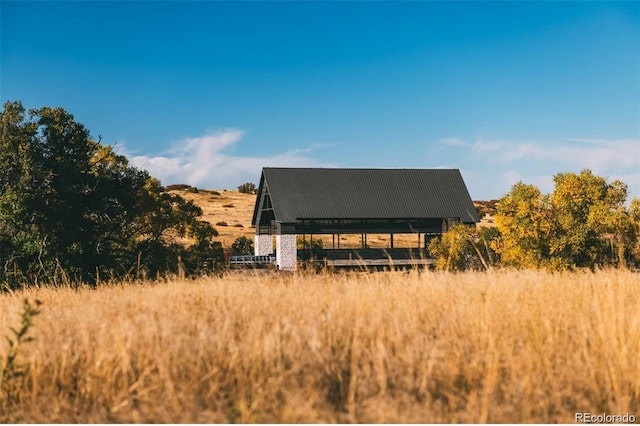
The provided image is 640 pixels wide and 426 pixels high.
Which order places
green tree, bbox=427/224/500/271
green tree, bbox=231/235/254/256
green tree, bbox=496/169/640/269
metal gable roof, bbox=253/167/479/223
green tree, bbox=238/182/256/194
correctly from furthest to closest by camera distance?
1. green tree, bbox=238/182/256/194
2. green tree, bbox=231/235/254/256
3. metal gable roof, bbox=253/167/479/223
4. green tree, bbox=427/224/500/271
5. green tree, bbox=496/169/640/269

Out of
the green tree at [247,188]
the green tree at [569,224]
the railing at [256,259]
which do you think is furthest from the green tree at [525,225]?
the green tree at [247,188]

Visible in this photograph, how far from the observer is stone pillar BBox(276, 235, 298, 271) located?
1645 inches

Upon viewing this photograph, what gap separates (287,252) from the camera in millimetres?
42000

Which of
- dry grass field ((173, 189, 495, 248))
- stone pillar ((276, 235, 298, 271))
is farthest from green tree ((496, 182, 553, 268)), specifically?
dry grass field ((173, 189, 495, 248))

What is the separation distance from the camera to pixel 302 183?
4559cm

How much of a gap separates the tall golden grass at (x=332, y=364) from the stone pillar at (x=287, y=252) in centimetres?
3385

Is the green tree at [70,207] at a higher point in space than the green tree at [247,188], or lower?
lower

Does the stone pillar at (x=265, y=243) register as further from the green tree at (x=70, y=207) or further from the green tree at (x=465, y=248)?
the green tree at (x=70, y=207)

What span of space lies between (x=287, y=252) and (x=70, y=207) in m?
→ 17.9

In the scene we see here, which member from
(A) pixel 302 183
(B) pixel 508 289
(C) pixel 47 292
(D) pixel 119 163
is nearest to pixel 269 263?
(A) pixel 302 183

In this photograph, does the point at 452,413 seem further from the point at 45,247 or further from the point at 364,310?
→ the point at 45,247

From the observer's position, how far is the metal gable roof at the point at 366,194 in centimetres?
4341

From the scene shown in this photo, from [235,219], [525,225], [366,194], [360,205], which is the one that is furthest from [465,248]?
[235,219]

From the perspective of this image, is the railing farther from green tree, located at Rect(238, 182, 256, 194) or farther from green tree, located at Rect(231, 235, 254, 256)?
green tree, located at Rect(238, 182, 256, 194)
